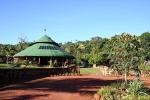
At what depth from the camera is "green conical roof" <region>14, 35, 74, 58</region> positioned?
62969 mm

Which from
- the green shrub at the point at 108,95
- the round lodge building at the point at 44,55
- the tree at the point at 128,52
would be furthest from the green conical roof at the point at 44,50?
the green shrub at the point at 108,95

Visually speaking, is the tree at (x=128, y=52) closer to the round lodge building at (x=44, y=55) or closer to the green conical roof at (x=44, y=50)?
the round lodge building at (x=44, y=55)

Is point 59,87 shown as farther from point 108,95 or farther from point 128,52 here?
point 108,95

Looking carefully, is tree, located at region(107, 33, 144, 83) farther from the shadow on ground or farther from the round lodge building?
the round lodge building

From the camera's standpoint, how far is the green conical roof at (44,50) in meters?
63.0

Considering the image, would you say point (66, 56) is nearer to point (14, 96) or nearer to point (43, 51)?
point (43, 51)

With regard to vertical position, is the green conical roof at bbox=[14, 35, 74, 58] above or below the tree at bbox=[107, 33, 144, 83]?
above

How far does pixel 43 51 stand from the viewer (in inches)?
2544

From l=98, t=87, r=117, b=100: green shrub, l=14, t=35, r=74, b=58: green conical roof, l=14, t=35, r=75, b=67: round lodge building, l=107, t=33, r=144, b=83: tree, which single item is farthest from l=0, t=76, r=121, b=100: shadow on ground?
l=14, t=35, r=74, b=58: green conical roof

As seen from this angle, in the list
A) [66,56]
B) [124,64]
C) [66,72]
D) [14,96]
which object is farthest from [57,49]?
[14,96]

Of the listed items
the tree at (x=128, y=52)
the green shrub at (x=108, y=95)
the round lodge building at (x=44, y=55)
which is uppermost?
the round lodge building at (x=44, y=55)

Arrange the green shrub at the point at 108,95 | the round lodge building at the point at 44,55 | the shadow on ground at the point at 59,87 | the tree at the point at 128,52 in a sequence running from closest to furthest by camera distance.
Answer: the green shrub at the point at 108,95, the shadow on ground at the point at 59,87, the tree at the point at 128,52, the round lodge building at the point at 44,55

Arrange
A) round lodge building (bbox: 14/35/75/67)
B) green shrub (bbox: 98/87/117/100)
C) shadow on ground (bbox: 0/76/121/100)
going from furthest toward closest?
round lodge building (bbox: 14/35/75/67)
shadow on ground (bbox: 0/76/121/100)
green shrub (bbox: 98/87/117/100)

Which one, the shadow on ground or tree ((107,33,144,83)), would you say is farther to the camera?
tree ((107,33,144,83))
